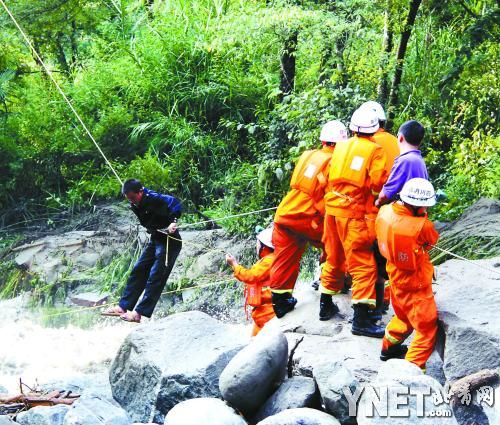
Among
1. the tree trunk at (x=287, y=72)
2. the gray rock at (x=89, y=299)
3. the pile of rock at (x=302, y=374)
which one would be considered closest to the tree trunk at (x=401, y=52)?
the tree trunk at (x=287, y=72)

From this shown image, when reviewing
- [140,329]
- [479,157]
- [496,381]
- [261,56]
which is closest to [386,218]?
[496,381]

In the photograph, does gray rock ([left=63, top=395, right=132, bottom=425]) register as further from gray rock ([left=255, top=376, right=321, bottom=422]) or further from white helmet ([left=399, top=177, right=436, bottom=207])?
white helmet ([left=399, top=177, right=436, bottom=207])

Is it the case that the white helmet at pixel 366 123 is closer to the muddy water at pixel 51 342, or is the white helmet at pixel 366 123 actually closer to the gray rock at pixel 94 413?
the gray rock at pixel 94 413

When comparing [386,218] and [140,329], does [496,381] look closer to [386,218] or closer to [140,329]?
[386,218]

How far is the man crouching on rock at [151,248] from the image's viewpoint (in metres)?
6.79

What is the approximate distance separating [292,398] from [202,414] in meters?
0.60

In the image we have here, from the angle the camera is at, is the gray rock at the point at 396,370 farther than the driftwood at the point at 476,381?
No

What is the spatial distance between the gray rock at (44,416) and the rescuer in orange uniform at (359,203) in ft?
7.23

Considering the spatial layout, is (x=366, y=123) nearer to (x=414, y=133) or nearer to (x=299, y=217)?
(x=414, y=133)

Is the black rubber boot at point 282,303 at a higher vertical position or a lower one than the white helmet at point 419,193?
lower

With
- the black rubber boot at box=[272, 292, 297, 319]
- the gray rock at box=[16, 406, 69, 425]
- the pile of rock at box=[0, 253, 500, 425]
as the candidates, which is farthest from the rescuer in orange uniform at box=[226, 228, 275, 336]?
the gray rock at box=[16, 406, 69, 425]

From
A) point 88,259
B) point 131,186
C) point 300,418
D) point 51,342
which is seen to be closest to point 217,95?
point 88,259

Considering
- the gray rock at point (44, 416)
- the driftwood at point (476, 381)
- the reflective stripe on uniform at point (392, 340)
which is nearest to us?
the driftwood at point (476, 381)

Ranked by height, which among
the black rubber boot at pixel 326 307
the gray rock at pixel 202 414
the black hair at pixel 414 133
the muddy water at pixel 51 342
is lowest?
the muddy water at pixel 51 342
